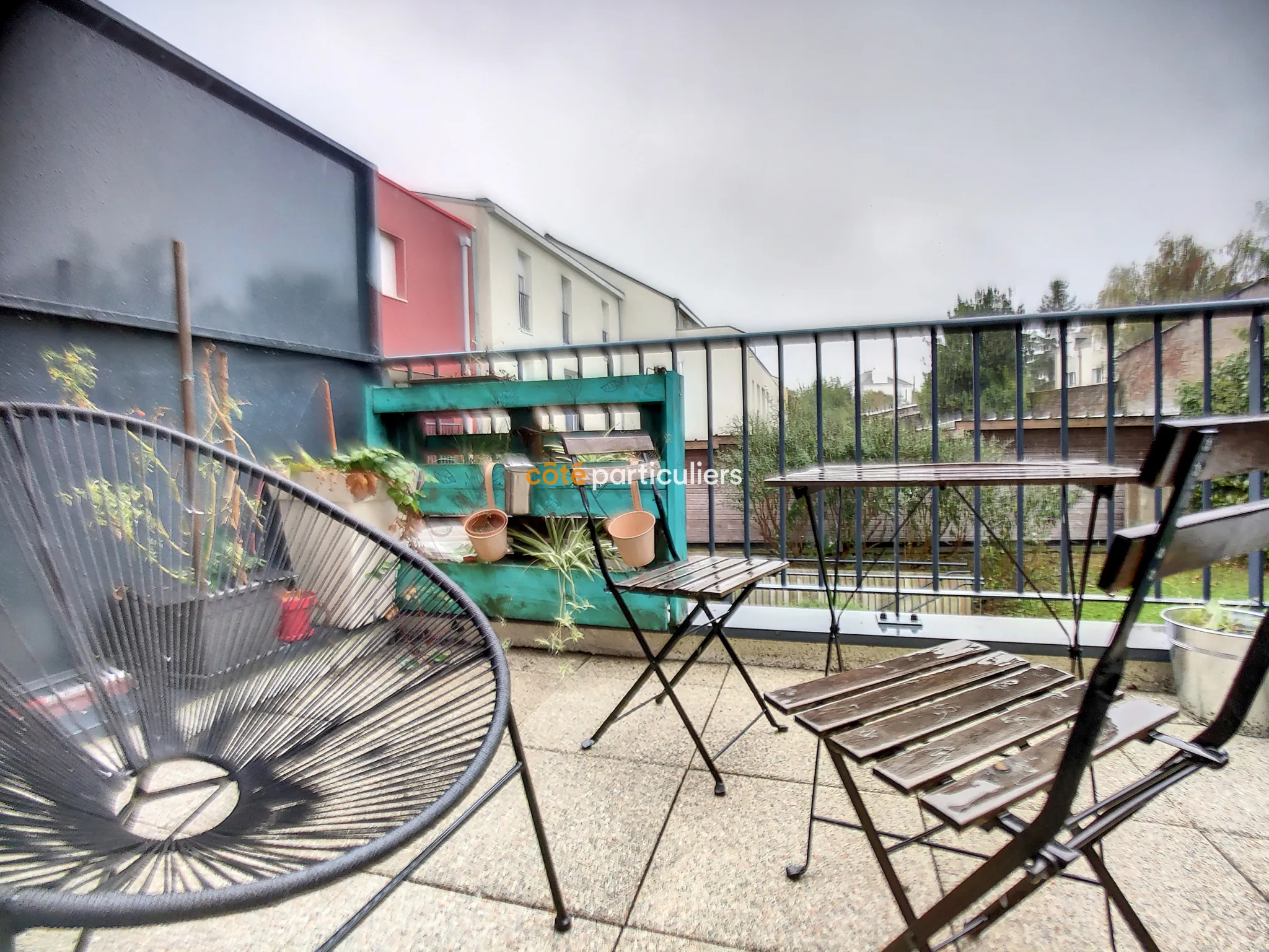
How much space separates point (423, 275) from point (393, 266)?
82 cm

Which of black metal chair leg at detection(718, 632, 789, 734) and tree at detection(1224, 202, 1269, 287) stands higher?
tree at detection(1224, 202, 1269, 287)

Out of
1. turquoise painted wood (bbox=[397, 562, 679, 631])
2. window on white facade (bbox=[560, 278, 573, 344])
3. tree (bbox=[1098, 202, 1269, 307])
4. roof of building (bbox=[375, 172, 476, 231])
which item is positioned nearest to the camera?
turquoise painted wood (bbox=[397, 562, 679, 631])

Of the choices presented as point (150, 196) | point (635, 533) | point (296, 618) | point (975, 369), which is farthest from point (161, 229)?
point (975, 369)

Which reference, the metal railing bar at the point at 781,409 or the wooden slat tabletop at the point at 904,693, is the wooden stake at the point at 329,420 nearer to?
the metal railing bar at the point at 781,409

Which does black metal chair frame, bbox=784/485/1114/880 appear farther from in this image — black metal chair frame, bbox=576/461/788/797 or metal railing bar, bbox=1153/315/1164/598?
metal railing bar, bbox=1153/315/1164/598

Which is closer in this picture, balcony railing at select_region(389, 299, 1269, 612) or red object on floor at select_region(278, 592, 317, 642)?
red object on floor at select_region(278, 592, 317, 642)

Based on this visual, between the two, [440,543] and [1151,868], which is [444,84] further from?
[1151,868]

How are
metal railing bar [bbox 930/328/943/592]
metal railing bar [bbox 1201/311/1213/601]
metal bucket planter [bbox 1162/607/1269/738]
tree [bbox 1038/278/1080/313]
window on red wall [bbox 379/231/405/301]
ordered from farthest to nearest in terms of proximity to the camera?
1. tree [bbox 1038/278/1080/313]
2. window on red wall [bbox 379/231/405/301]
3. metal railing bar [bbox 930/328/943/592]
4. metal railing bar [bbox 1201/311/1213/601]
5. metal bucket planter [bbox 1162/607/1269/738]

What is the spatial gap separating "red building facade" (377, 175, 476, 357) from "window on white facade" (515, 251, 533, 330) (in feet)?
6.46

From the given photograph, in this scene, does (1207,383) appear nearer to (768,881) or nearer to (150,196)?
(768,881)

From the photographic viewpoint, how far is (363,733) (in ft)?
3.09

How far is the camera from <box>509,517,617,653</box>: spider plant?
7.82ft

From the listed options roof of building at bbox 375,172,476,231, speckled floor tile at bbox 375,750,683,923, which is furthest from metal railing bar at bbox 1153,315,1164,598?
roof of building at bbox 375,172,476,231

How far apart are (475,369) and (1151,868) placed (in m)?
2.93
